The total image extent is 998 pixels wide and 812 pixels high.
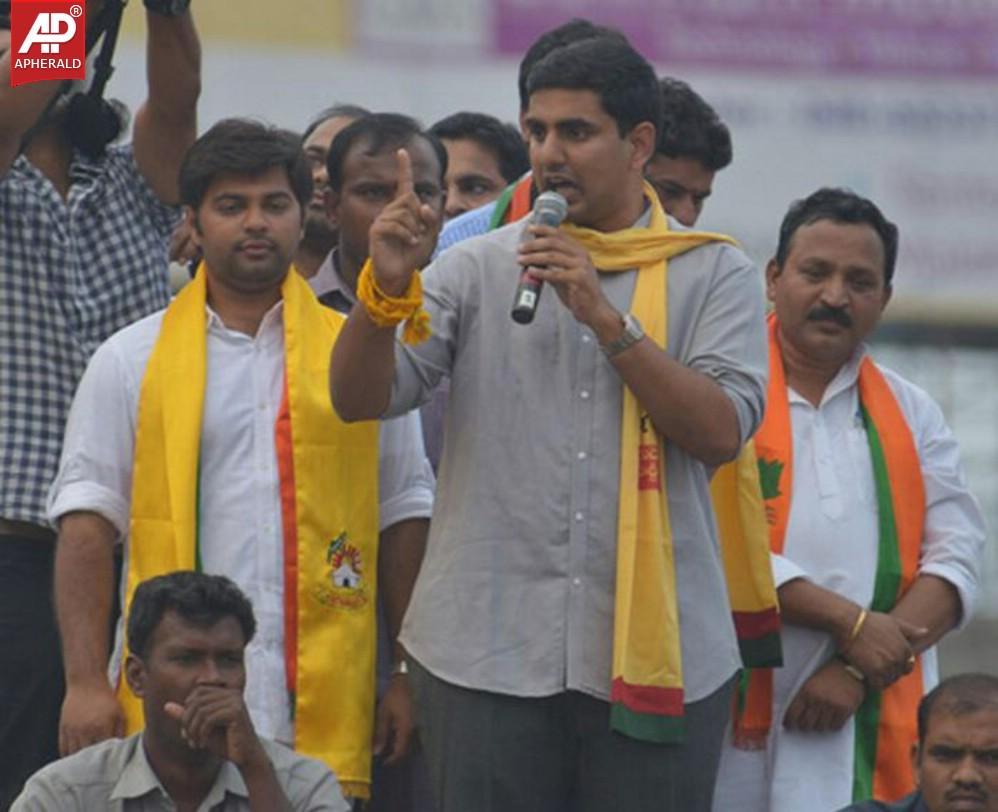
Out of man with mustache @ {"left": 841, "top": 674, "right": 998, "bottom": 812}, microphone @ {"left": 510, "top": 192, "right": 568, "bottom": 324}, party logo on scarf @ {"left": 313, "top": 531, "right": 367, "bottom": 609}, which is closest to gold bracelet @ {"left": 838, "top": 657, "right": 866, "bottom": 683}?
man with mustache @ {"left": 841, "top": 674, "right": 998, "bottom": 812}

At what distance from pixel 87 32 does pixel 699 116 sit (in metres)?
1.50

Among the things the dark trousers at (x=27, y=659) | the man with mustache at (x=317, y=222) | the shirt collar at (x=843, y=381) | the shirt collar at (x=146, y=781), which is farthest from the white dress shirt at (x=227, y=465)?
the shirt collar at (x=843, y=381)

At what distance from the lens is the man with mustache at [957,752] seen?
21.7 ft

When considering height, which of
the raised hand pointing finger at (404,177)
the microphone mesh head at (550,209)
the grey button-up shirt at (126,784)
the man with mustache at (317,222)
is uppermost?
the man with mustache at (317,222)

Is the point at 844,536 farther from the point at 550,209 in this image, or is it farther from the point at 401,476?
the point at 550,209

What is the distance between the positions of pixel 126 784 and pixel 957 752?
5.84 ft

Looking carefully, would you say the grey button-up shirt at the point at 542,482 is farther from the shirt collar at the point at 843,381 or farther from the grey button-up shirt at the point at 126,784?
the shirt collar at the point at 843,381

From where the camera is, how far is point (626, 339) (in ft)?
20.0

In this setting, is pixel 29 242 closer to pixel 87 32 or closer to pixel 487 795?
pixel 87 32

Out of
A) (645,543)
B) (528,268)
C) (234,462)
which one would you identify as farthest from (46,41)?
(645,543)

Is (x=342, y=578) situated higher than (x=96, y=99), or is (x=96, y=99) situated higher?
(x=96, y=99)

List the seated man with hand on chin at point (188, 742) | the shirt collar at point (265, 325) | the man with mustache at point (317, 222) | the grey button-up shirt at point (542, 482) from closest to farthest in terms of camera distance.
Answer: the grey button-up shirt at point (542, 482) < the seated man with hand on chin at point (188, 742) < the shirt collar at point (265, 325) < the man with mustache at point (317, 222)

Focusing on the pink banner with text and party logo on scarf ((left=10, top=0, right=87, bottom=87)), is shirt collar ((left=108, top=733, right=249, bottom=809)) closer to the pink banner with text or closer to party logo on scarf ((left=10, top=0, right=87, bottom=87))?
party logo on scarf ((left=10, top=0, right=87, bottom=87))

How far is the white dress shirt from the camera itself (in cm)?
667
